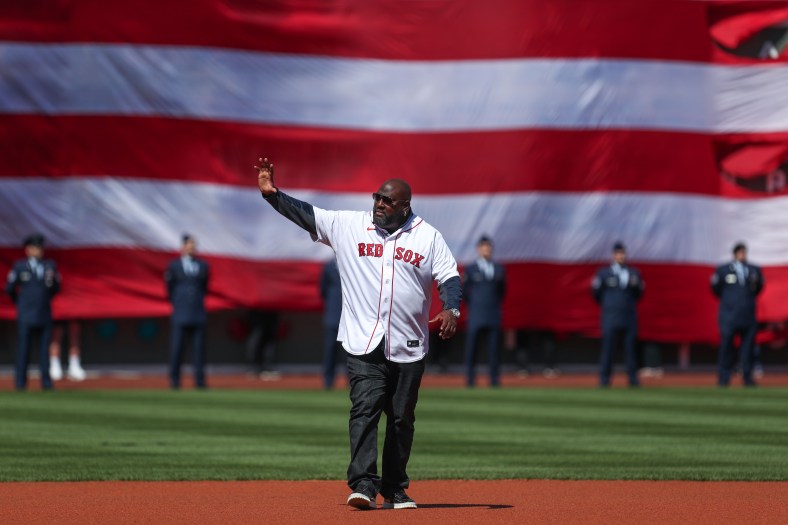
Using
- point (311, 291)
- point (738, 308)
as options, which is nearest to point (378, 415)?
point (738, 308)

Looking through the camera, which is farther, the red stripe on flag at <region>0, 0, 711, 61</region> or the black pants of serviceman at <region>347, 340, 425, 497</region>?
the red stripe on flag at <region>0, 0, 711, 61</region>

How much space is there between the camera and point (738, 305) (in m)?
23.4

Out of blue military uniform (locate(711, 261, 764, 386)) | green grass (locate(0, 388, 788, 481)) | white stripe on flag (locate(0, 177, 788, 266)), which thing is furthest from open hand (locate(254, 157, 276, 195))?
white stripe on flag (locate(0, 177, 788, 266))

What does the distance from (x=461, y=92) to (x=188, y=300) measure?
6.49m

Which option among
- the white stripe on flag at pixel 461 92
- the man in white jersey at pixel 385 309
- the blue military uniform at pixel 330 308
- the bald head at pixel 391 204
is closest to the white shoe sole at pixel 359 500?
the man in white jersey at pixel 385 309

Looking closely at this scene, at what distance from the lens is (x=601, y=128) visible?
25938 mm

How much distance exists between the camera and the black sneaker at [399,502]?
29.5 feet

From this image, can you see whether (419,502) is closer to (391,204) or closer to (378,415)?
(378,415)

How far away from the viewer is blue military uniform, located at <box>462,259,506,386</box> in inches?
915

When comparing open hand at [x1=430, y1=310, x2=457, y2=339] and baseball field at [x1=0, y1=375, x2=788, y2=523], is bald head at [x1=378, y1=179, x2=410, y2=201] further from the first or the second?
baseball field at [x1=0, y1=375, x2=788, y2=523]

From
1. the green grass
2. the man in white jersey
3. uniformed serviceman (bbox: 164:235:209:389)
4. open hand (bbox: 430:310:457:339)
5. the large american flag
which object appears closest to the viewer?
open hand (bbox: 430:310:457:339)

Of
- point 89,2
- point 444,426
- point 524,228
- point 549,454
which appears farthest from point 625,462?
point 89,2

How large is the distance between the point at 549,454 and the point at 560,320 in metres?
13.2

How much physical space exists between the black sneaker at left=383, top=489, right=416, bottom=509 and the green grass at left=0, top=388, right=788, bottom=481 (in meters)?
2.08
